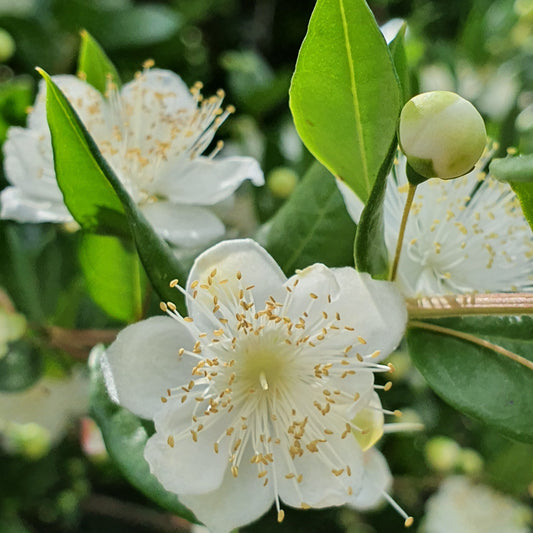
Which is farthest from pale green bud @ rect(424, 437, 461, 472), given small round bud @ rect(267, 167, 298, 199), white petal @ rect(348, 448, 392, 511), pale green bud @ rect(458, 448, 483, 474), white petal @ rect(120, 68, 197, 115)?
white petal @ rect(120, 68, 197, 115)

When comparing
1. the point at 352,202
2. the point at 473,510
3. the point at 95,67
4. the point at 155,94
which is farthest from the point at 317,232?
the point at 473,510

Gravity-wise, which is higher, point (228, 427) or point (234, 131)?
point (234, 131)

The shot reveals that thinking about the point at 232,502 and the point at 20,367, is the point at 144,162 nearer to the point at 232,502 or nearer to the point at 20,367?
the point at 20,367

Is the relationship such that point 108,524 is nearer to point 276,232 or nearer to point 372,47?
point 276,232

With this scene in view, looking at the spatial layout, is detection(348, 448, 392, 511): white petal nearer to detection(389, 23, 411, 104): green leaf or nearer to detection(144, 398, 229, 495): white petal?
detection(144, 398, 229, 495): white petal

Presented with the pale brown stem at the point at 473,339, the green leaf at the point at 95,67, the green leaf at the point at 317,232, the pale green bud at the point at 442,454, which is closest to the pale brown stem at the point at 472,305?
the pale brown stem at the point at 473,339

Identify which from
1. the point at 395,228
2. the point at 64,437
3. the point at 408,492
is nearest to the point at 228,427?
the point at 395,228

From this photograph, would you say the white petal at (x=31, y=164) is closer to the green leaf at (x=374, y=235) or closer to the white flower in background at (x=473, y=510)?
the green leaf at (x=374, y=235)
